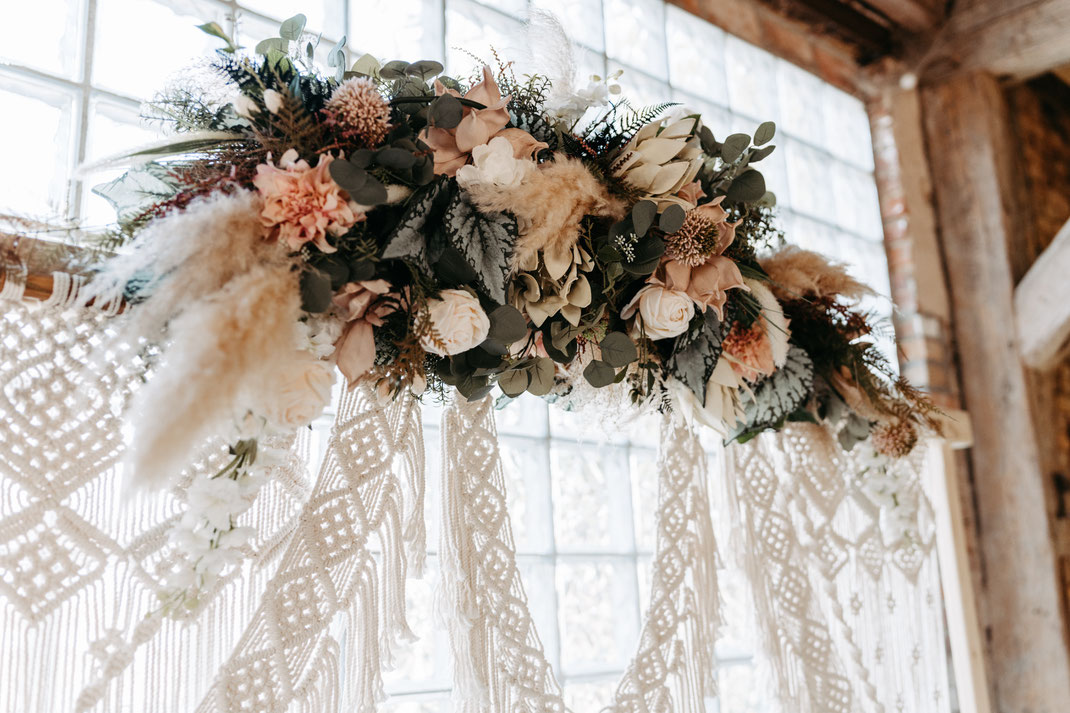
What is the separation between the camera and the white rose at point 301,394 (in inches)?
33.1

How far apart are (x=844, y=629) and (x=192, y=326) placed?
45.9 inches

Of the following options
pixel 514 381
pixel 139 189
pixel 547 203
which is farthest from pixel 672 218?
pixel 139 189

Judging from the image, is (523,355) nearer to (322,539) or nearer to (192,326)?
(322,539)

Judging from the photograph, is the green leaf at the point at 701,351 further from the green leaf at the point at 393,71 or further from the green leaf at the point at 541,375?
the green leaf at the point at 393,71

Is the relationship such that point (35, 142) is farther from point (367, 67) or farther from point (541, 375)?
point (541, 375)

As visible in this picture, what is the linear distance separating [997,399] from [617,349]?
1.55m

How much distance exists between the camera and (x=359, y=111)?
91 centimetres

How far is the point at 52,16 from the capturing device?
1.17 metres

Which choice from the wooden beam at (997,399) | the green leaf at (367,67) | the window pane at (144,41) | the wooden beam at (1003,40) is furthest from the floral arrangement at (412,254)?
the wooden beam at (1003,40)

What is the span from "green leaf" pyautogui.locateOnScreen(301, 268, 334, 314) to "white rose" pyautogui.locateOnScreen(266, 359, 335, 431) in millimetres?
55

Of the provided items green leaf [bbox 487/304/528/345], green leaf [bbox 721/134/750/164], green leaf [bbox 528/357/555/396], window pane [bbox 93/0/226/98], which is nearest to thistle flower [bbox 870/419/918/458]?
green leaf [bbox 721/134/750/164]

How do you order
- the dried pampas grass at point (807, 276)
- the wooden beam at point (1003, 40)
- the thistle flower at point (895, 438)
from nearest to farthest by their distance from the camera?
the dried pampas grass at point (807, 276) → the thistle flower at point (895, 438) → the wooden beam at point (1003, 40)

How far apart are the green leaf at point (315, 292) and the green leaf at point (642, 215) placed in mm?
372

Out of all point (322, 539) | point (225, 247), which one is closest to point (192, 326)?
point (225, 247)
